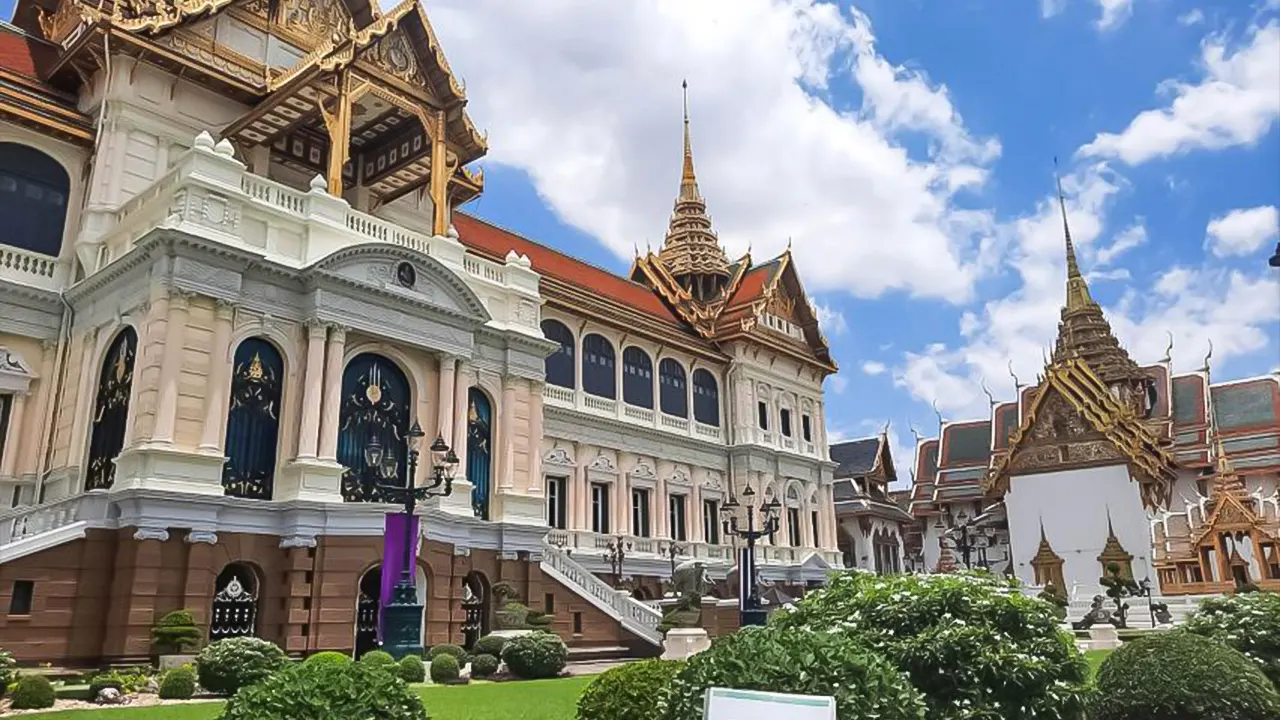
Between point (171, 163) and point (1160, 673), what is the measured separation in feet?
74.5

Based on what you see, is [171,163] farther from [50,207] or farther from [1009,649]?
[1009,649]

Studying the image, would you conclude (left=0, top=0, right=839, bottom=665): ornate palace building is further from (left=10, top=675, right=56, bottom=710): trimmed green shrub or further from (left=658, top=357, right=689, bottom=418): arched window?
(left=658, top=357, right=689, bottom=418): arched window

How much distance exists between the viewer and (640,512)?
34.9m

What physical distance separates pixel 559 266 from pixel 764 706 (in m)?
34.3

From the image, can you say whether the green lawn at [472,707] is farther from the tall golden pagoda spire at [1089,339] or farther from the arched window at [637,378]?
the tall golden pagoda spire at [1089,339]

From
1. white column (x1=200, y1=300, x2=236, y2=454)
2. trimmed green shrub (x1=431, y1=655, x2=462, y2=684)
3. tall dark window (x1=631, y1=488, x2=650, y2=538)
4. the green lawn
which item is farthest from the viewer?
tall dark window (x1=631, y1=488, x2=650, y2=538)

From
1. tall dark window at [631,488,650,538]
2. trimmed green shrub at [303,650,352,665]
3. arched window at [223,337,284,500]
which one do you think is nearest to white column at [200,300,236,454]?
arched window at [223,337,284,500]

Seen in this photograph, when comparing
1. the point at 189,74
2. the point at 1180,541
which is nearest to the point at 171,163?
the point at 189,74

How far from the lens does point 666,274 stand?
146ft

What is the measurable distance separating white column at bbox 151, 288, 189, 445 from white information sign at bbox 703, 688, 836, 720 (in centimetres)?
1631

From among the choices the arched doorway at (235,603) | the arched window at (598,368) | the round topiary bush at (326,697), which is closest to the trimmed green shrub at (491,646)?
the arched doorway at (235,603)

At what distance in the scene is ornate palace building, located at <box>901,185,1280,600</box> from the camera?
4134cm

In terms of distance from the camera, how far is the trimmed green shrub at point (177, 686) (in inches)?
538

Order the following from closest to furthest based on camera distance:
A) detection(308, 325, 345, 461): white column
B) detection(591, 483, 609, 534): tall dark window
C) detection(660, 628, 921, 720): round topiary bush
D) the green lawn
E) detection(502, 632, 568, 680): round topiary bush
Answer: detection(660, 628, 921, 720): round topiary bush → the green lawn → detection(502, 632, 568, 680): round topiary bush → detection(308, 325, 345, 461): white column → detection(591, 483, 609, 534): tall dark window
